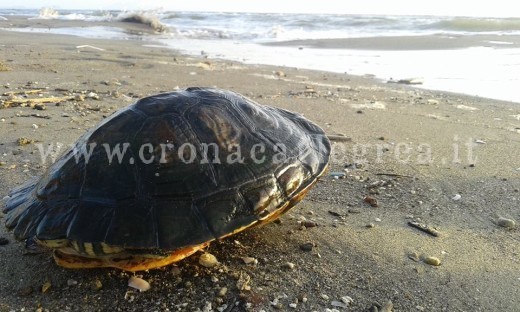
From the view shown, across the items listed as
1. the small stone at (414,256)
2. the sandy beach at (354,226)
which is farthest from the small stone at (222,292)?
the small stone at (414,256)

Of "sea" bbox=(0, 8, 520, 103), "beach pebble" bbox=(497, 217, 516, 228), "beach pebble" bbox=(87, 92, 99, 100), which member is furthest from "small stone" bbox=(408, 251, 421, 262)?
"sea" bbox=(0, 8, 520, 103)

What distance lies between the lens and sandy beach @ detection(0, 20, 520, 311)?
2225mm

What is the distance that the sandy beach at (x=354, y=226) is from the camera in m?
2.22

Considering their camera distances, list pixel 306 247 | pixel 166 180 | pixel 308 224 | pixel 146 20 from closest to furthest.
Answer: pixel 166 180 → pixel 306 247 → pixel 308 224 → pixel 146 20

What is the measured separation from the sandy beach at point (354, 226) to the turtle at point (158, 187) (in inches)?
8.2

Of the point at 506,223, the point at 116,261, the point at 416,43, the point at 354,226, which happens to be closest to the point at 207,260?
the point at 116,261

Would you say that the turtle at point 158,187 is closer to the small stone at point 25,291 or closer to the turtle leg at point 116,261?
the turtle leg at point 116,261

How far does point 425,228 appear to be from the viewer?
9.72 feet

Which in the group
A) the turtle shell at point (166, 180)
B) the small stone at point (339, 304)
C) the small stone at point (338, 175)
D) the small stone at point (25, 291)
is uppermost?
the turtle shell at point (166, 180)

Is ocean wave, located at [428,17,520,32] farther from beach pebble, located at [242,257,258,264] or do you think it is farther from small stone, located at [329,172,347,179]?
beach pebble, located at [242,257,258,264]

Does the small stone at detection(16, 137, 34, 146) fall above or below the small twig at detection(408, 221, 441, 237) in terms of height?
above

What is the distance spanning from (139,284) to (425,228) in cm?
188

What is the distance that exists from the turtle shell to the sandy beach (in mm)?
283

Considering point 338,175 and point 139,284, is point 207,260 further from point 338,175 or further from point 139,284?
point 338,175
